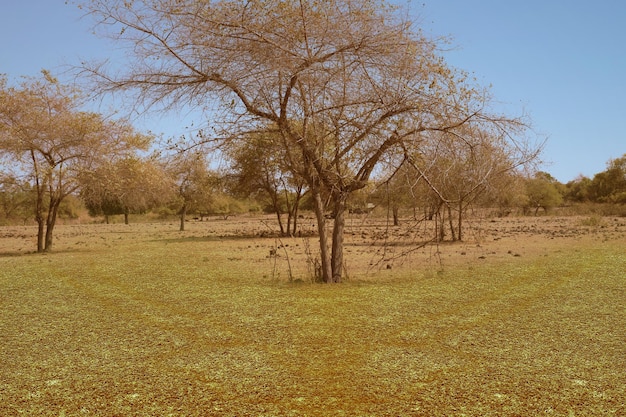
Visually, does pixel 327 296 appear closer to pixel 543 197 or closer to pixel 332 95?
pixel 332 95

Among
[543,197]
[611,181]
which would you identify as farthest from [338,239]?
[611,181]

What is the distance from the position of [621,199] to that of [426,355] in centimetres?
5424

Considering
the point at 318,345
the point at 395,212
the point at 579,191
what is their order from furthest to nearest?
the point at 579,191 < the point at 395,212 < the point at 318,345

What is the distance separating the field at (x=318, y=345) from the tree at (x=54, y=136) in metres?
8.50

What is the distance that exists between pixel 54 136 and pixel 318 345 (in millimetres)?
16630

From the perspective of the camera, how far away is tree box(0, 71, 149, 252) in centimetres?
1969

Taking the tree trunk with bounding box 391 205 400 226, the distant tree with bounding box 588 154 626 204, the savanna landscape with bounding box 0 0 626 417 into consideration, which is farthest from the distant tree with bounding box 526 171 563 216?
the savanna landscape with bounding box 0 0 626 417

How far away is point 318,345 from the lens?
21.5 feet

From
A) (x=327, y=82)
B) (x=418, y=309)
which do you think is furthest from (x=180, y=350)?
(x=327, y=82)

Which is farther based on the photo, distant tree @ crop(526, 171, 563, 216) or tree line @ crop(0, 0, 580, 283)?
distant tree @ crop(526, 171, 563, 216)

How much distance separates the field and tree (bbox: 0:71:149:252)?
27.9 feet

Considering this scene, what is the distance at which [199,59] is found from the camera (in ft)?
34.2

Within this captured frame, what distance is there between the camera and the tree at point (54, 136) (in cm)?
1969

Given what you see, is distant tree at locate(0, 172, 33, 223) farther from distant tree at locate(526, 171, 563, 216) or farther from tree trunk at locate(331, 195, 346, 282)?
distant tree at locate(526, 171, 563, 216)
